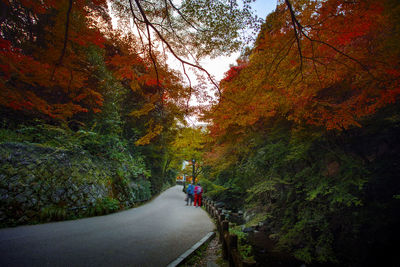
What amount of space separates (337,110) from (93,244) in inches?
271

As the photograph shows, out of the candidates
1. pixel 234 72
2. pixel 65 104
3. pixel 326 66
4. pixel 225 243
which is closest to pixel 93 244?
pixel 225 243

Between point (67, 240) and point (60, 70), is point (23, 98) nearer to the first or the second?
point (60, 70)

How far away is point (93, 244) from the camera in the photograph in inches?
146

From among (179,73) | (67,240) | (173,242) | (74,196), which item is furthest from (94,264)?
(179,73)

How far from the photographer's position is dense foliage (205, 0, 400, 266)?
152 inches

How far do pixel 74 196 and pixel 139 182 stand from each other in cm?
499

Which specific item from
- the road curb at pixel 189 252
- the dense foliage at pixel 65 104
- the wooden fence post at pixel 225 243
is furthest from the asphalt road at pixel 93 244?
the dense foliage at pixel 65 104

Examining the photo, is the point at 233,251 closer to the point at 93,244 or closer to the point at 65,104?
the point at 93,244

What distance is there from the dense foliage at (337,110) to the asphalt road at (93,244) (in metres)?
3.93

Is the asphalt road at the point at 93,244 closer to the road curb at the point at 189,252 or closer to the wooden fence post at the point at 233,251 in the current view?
the road curb at the point at 189,252

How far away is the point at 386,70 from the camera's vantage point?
11.5 feet

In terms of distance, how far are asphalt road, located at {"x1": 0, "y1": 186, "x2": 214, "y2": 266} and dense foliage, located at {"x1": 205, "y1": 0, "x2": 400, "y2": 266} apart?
3931mm

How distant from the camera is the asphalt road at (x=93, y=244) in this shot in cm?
298

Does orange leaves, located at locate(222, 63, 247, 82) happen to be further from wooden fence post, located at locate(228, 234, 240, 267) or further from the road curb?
the road curb
